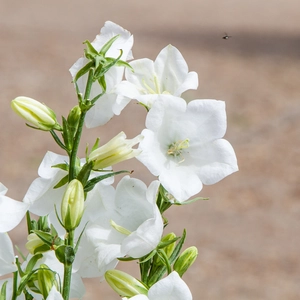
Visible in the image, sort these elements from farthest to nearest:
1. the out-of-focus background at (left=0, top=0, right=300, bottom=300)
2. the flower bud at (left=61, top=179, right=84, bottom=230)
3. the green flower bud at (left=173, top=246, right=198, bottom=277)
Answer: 1. the out-of-focus background at (left=0, top=0, right=300, bottom=300)
2. the green flower bud at (left=173, top=246, right=198, bottom=277)
3. the flower bud at (left=61, top=179, right=84, bottom=230)

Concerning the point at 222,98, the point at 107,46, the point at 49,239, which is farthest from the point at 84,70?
the point at 222,98

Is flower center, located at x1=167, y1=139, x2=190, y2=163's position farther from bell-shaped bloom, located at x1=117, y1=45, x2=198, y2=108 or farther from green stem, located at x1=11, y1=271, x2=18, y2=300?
green stem, located at x1=11, y1=271, x2=18, y2=300

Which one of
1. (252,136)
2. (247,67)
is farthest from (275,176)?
(247,67)

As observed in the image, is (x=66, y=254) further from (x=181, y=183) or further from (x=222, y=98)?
(x=222, y=98)

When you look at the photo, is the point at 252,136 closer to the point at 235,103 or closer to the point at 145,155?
the point at 235,103

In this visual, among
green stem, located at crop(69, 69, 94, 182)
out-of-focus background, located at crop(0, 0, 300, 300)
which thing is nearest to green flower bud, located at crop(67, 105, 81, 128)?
green stem, located at crop(69, 69, 94, 182)
